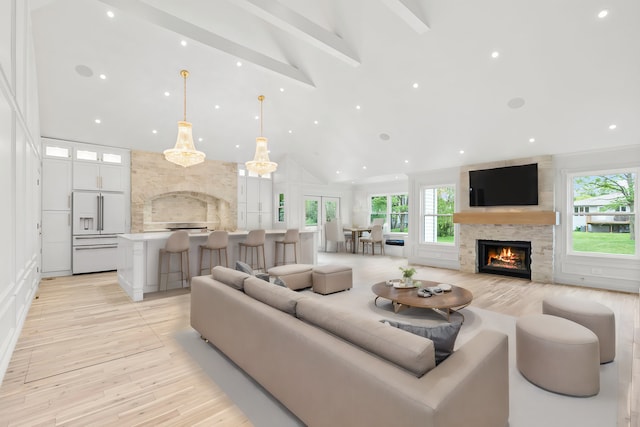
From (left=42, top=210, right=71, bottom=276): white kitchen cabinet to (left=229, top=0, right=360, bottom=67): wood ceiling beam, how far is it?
5847mm

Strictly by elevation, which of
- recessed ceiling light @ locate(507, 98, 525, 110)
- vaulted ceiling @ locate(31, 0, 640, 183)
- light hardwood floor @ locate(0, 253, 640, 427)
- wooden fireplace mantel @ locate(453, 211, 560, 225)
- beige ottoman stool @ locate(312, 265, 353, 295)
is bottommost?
light hardwood floor @ locate(0, 253, 640, 427)

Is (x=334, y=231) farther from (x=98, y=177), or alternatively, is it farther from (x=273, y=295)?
(x=273, y=295)

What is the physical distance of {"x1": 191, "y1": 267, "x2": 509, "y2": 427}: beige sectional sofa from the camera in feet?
4.06

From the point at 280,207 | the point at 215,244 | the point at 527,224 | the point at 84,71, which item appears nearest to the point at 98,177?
the point at 84,71

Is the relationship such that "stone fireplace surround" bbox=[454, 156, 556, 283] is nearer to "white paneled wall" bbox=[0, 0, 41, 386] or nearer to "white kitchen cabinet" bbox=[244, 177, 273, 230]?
"white kitchen cabinet" bbox=[244, 177, 273, 230]

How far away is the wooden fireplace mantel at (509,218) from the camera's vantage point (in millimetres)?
5633

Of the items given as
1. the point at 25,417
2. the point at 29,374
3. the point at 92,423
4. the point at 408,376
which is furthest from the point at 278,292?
the point at 29,374

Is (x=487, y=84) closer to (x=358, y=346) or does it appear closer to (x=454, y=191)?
(x=454, y=191)

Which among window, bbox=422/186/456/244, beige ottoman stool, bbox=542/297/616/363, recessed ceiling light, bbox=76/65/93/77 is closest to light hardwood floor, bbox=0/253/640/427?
beige ottoman stool, bbox=542/297/616/363

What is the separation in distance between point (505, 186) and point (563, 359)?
16.1 ft

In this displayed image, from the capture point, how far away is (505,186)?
627 cm

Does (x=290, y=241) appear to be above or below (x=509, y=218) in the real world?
below

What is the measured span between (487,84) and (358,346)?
15.4 feet

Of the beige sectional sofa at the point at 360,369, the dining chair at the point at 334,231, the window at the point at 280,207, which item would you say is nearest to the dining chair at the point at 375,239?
the dining chair at the point at 334,231
